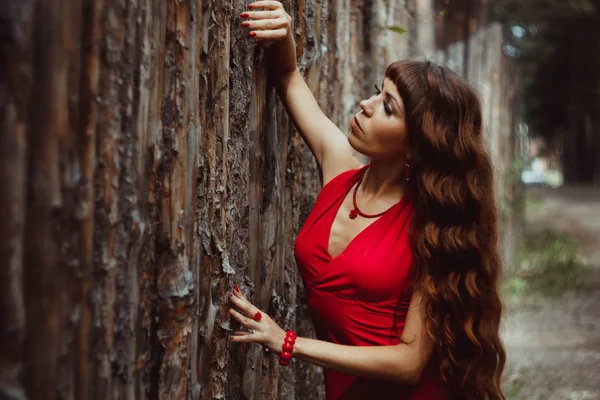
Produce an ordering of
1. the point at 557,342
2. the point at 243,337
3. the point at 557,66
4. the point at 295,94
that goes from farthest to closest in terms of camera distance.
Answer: the point at 557,66 < the point at 557,342 < the point at 295,94 < the point at 243,337

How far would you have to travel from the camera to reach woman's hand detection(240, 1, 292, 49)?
2.38 metres

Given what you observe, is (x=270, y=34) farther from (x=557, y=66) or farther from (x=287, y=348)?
(x=557, y=66)

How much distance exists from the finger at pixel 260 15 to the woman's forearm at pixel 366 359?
950mm

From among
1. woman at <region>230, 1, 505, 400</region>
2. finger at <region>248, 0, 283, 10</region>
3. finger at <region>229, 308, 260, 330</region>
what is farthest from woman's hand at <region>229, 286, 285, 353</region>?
finger at <region>248, 0, 283, 10</region>

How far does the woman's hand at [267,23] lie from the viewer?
2.38 meters

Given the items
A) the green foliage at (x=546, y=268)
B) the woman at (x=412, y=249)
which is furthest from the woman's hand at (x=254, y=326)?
the green foliage at (x=546, y=268)

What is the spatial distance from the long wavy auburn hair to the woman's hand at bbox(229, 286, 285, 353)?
1.59 feet

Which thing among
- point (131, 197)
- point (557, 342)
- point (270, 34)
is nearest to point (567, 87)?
point (557, 342)

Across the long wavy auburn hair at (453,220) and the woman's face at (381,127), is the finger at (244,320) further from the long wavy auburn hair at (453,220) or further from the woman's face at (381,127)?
the woman's face at (381,127)

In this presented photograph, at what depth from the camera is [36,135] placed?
1.22 m

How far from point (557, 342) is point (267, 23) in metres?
5.37

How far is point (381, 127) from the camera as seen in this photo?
8.38 feet

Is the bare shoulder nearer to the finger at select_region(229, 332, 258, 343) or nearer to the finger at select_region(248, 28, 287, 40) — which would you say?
the finger at select_region(248, 28, 287, 40)

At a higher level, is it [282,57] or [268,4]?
[268,4]
